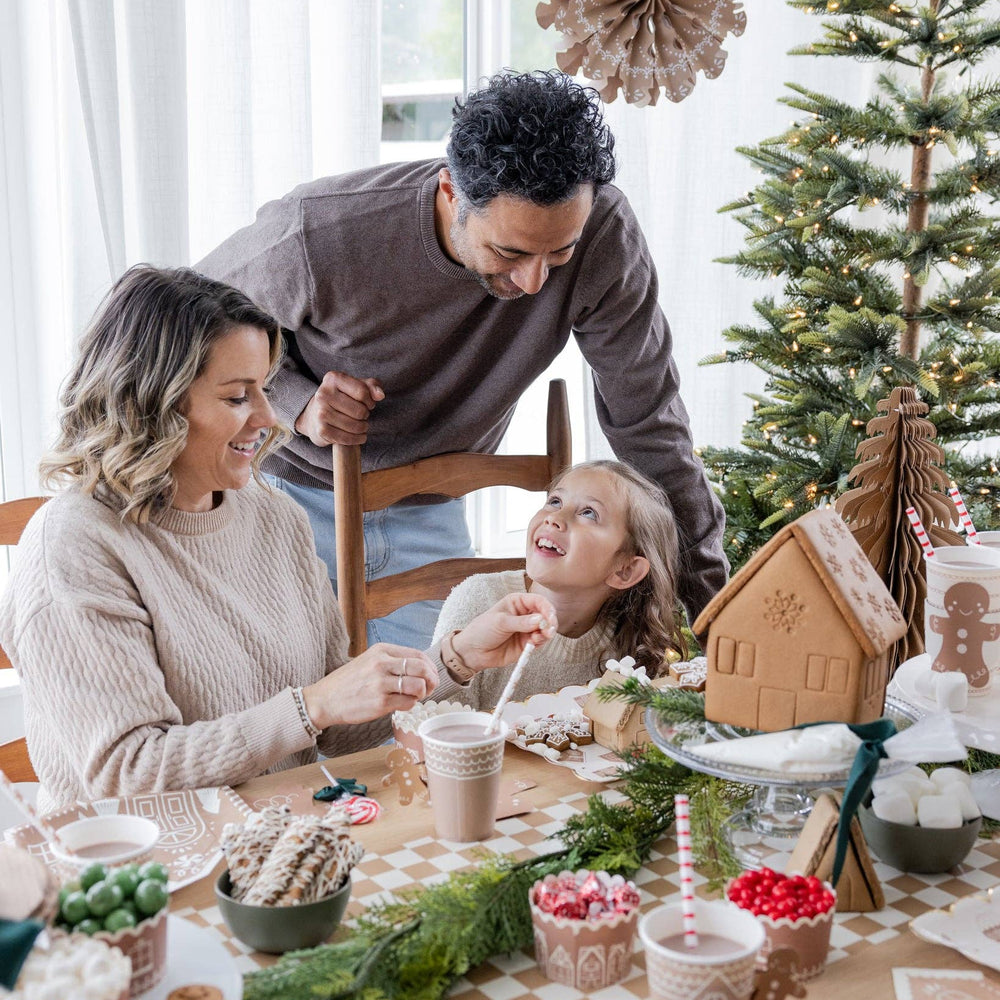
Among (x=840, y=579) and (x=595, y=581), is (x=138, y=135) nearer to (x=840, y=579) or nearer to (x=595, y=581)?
(x=595, y=581)

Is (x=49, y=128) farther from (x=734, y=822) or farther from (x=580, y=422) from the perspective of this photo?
(x=734, y=822)

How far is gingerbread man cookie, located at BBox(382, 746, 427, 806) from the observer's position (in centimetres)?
126

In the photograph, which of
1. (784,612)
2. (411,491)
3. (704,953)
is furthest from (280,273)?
(704,953)

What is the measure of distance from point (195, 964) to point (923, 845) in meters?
0.69

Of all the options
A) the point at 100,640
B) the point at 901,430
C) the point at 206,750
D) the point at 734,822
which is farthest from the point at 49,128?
the point at 734,822

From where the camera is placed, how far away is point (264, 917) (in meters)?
0.94

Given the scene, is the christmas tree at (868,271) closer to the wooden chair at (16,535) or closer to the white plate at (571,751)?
the white plate at (571,751)

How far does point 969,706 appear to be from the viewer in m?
1.26

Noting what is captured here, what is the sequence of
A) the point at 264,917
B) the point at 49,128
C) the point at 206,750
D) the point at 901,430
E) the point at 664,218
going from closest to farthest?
1. the point at 264,917
2. the point at 206,750
3. the point at 901,430
4. the point at 49,128
5. the point at 664,218

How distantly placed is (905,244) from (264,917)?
2621mm

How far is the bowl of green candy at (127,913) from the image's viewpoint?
816 mm

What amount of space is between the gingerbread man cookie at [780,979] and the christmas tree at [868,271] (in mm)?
2048

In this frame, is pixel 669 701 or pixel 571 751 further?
pixel 571 751

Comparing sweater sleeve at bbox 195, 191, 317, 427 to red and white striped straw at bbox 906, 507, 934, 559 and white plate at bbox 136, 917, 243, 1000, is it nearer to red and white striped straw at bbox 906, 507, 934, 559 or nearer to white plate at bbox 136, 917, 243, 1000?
red and white striped straw at bbox 906, 507, 934, 559
